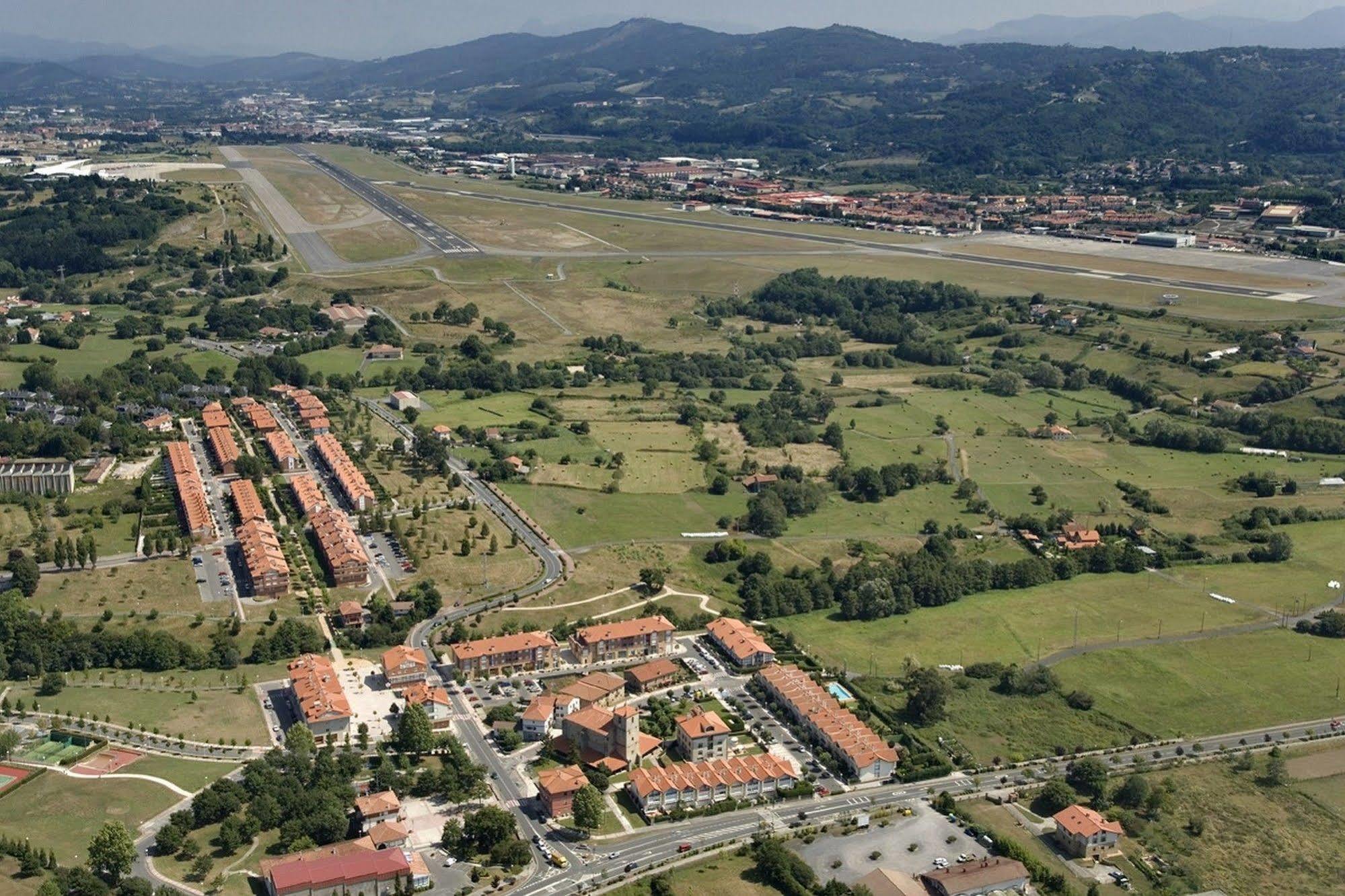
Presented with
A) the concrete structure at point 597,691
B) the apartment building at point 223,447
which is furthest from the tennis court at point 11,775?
the apartment building at point 223,447

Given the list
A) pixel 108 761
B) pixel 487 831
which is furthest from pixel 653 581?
pixel 108 761

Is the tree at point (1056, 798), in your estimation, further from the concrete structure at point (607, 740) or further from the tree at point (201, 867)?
the tree at point (201, 867)

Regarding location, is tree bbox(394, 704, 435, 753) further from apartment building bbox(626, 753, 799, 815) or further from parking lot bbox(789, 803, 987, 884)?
parking lot bbox(789, 803, 987, 884)

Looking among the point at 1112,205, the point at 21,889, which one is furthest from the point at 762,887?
Result: the point at 1112,205

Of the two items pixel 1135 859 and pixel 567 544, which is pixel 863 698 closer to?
pixel 1135 859

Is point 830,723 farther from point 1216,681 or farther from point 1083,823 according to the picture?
point 1216,681

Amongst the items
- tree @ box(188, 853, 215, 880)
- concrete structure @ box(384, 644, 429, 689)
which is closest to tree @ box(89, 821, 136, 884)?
tree @ box(188, 853, 215, 880)
